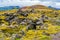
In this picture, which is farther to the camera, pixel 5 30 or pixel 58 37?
pixel 5 30

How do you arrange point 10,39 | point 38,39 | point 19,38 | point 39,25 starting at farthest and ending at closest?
point 39,25 < point 19,38 < point 10,39 < point 38,39

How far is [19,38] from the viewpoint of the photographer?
142ft

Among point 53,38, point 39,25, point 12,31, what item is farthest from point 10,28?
point 53,38

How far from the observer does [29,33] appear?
1722 inches

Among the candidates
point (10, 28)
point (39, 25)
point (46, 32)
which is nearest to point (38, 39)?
point (46, 32)

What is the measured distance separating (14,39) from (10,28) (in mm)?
13192

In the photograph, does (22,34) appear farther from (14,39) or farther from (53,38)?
(53,38)

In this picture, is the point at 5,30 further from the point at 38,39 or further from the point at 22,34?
the point at 38,39

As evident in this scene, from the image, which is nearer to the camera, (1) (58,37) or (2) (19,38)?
(1) (58,37)

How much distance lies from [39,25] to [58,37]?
14.7m

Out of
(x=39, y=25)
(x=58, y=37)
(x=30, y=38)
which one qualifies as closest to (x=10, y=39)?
(x=30, y=38)

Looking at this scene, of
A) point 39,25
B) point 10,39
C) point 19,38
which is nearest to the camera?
point 10,39

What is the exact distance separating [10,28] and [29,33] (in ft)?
38.6

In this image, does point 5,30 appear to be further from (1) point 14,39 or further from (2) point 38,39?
(2) point 38,39
